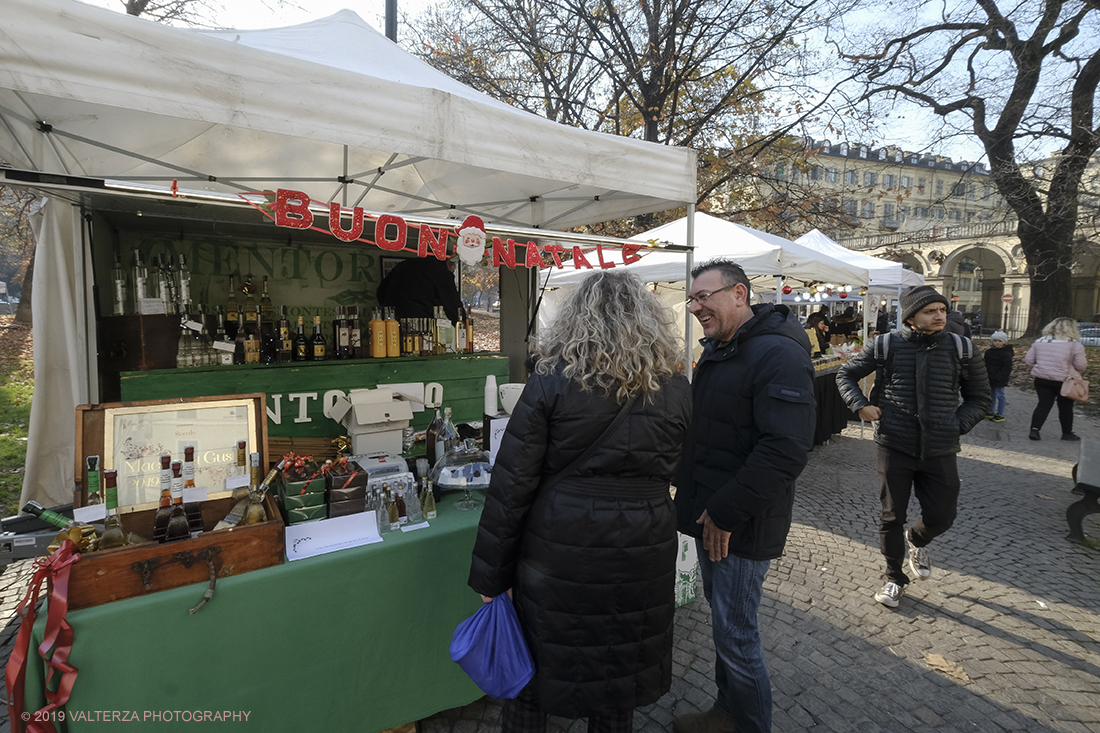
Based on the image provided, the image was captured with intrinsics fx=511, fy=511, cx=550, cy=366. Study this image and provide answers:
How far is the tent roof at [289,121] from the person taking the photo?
1.53m

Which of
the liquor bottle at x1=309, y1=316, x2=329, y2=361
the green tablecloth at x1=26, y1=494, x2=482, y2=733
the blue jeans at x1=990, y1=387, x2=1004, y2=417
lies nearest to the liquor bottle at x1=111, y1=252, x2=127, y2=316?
the liquor bottle at x1=309, y1=316, x2=329, y2=361

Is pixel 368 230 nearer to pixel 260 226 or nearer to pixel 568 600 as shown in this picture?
pixel 260 226

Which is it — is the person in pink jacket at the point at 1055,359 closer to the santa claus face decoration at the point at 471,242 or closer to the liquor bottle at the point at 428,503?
the santa claus face decoration at the point at 471,242

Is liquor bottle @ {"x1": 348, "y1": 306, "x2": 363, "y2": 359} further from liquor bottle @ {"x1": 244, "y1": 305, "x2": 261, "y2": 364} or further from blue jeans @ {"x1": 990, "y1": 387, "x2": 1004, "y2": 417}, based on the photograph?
blue jeans @ {"x1": 990, "y1": 387, "x2": 1004, "y2": 417}

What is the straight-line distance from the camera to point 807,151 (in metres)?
9.99

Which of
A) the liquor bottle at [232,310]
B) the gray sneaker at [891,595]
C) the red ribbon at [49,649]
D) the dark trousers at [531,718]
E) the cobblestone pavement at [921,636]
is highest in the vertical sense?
the liquor bottle at [232,310]

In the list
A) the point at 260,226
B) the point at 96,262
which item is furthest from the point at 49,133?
the point at 260,226

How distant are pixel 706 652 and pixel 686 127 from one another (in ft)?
31.1

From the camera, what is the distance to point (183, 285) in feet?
Result: 10.4

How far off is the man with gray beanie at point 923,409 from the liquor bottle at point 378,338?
9.86 ft

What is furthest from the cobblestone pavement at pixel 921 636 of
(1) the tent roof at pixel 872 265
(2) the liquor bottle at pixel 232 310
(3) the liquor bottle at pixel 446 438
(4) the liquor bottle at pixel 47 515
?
(1) the tent roof at pixel 872 265

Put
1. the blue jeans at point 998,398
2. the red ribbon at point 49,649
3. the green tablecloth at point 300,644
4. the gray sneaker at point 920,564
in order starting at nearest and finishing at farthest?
the red ribbon at point 49,649, the green tablecloth at point 300,644, the gray sneaker at point 920,564, the blue jeans at point 998,398

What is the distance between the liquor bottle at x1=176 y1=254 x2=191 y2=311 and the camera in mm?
3176

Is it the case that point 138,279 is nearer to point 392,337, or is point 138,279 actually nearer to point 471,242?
point 392,337
